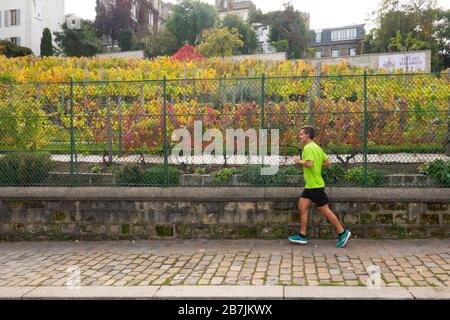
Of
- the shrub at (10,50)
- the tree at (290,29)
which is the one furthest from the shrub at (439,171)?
the tree at (290,29)

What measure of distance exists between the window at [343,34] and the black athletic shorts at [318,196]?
81070 millimetres

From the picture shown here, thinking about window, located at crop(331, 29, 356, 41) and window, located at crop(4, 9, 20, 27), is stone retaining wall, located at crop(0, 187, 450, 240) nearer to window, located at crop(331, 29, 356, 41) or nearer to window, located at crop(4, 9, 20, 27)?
window, located at crop(4, 9, 20, 27)

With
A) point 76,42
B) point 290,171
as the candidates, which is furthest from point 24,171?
point 76,42

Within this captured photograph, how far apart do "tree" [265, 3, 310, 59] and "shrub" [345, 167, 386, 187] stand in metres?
52.7

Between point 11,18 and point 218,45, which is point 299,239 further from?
point 11,18

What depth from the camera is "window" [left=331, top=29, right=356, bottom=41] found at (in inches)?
3253

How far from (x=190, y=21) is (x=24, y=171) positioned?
50.4 metres

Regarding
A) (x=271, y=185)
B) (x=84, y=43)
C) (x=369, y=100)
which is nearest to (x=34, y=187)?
(x=271, y=185)

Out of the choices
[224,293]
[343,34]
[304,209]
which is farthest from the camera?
[343,34]

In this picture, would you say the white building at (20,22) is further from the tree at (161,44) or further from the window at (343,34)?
the window at (343,34)

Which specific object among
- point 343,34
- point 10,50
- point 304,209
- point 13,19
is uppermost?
point 343,34

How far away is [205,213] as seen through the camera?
7766mm

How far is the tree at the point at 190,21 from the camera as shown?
55.9 meters

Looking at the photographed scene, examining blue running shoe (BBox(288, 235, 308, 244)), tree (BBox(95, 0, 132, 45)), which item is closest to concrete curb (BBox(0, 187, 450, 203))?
blue running shoe (BBox(288, 235, 308, 244))
